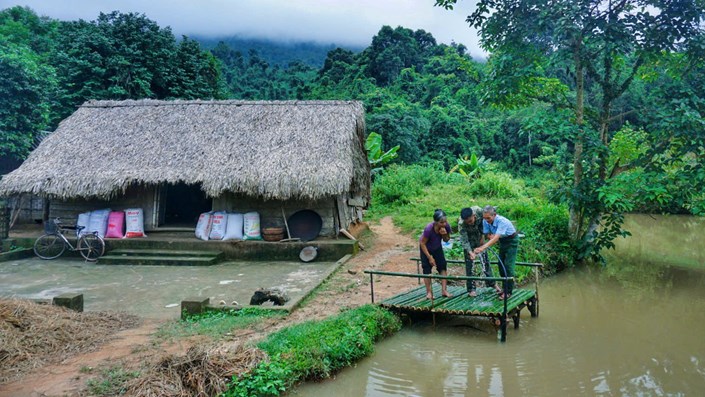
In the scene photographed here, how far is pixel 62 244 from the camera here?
1191 cm

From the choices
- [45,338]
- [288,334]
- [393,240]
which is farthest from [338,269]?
[45,338]

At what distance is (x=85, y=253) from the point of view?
38.3 ft

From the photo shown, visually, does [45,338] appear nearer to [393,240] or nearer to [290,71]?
[393,240]

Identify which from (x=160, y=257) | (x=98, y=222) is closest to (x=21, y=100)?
(x=98, y=222)

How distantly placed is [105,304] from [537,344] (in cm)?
641

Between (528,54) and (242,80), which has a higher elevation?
(242,80)

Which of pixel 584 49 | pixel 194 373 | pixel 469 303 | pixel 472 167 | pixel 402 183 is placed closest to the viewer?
pixel 194 373

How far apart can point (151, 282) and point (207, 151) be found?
4.09 m

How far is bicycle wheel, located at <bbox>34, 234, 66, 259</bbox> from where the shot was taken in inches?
462

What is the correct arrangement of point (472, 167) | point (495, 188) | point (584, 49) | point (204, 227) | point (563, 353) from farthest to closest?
point (472, 167), point (495, 188), point (204, 227), point (584, 49), point (563, 353)


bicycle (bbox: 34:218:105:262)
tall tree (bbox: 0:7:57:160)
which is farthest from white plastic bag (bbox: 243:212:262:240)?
tall tree (bbox: 0:7:57:160)

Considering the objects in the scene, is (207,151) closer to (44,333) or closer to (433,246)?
(44,333)

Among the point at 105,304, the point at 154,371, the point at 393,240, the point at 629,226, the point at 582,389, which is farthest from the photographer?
the point at 629,226

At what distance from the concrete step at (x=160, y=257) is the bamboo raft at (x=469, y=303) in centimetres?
551
